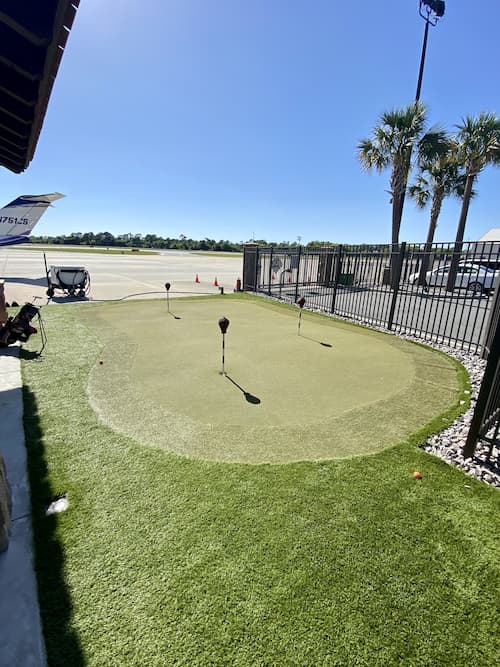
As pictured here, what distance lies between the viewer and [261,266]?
16859 mm

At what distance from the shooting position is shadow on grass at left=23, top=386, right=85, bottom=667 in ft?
5.23

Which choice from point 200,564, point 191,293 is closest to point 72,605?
point 200,564

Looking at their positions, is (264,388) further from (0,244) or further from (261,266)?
(0,244)

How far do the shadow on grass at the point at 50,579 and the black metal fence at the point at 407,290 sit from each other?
20.4ft

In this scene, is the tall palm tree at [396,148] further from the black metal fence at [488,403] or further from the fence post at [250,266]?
the black metal fence at [488,403]

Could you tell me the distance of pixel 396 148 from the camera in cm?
1697

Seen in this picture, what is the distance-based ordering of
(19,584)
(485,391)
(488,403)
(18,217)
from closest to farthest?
(19,584) < (485,391) < (488,403) < (18,217)

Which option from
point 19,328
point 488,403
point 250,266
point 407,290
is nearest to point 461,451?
point 488,403

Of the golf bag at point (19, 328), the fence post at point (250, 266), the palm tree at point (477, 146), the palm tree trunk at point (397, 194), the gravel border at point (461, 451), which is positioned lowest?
the gravel border at point (461, 451)

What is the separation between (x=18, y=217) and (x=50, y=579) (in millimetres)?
20095

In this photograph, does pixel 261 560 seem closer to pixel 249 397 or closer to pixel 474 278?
pixel 249 397

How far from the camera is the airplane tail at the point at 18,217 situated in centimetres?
1641

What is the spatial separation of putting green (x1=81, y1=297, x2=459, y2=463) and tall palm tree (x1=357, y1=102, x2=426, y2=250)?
12.8 metres

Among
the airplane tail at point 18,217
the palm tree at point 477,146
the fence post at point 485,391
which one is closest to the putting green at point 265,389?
the fence post at point 485,391
